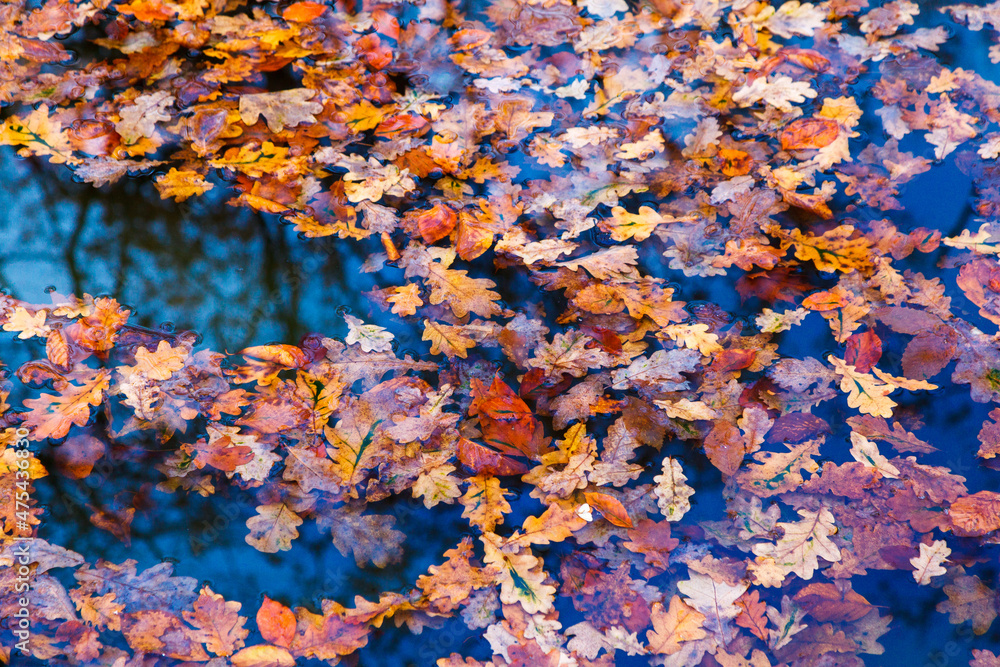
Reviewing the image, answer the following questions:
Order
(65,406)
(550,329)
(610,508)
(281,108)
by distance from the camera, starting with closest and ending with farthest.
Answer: (610,508) < (65,406) < (550,329) < (281,108)

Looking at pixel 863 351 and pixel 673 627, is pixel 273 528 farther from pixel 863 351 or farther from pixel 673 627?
pixel 863 351

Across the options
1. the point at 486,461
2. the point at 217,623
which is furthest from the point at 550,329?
the point at 217,623

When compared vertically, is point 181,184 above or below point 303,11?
below

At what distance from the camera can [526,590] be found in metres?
1.51

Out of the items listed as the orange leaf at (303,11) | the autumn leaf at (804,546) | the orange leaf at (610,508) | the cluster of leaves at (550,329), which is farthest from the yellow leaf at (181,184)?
the autumn leaf at (804,546)

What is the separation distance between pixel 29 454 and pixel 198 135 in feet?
4.38

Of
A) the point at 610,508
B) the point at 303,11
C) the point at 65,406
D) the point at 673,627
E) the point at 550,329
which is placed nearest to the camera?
the point at 673,627

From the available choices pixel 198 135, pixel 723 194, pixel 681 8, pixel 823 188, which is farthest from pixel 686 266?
pixel 198 135

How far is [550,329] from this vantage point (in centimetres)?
190

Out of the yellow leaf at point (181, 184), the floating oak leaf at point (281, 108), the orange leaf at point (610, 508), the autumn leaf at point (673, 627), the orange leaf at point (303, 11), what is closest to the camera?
the autumn leaf at point (673, 627)

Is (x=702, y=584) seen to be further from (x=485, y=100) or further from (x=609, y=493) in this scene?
(x=485, y=100)

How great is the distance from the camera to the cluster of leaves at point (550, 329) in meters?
1.51

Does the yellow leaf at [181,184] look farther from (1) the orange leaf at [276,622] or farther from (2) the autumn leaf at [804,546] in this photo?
(2) the autumn leaf at [804,546]

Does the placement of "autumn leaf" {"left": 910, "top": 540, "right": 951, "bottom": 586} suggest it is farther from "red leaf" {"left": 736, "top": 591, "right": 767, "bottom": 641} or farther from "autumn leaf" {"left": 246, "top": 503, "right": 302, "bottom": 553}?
"autumn leaf" {"left": 246, "top": 503, "right": 302, "bottom": 553}
